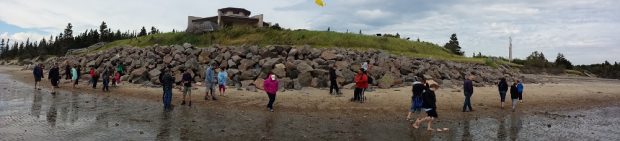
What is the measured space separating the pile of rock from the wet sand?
2088mm

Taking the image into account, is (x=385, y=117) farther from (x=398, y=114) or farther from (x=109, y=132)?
(x=109, y=132)

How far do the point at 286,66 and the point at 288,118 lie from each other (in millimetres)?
11298

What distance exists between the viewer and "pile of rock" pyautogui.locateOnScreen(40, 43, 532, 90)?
26531 millimetres

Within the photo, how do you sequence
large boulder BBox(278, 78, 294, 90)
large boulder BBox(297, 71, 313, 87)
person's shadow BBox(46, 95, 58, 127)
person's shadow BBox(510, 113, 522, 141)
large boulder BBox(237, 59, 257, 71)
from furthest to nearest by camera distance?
large boulder BBox(237, 59, 257, 71) < large boulder BBox(297, 71, 313, 87) < large boulder BBox(278, 78, 294, 90) < person's shadow BBox(46, 95, 58, 127) < person's shadow BBox(510, 113, 522, 141)

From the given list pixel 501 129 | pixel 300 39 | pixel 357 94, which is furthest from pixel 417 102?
pixel 300 39

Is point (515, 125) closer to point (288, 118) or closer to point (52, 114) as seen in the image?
point (288, 118)

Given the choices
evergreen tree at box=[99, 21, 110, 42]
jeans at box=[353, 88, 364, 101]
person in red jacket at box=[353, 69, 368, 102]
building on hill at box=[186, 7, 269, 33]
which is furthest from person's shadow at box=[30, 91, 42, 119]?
evergreen tree at box=[99, 21, 110, 42]

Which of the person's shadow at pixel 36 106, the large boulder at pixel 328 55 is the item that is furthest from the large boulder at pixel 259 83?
the person's shadow at pixel 36 106

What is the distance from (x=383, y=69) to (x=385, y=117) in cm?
1169

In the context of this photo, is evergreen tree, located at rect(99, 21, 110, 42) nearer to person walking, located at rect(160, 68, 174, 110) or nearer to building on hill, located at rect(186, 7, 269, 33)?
building on hill, located at rect(186, 7, 269, 33)

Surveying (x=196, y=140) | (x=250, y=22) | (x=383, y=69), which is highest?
(x=250, y=22)

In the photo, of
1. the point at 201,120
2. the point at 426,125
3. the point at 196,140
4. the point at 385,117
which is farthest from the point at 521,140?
the point at 201,120

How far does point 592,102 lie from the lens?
2505 cm

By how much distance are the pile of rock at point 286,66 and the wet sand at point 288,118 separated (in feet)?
6.85
